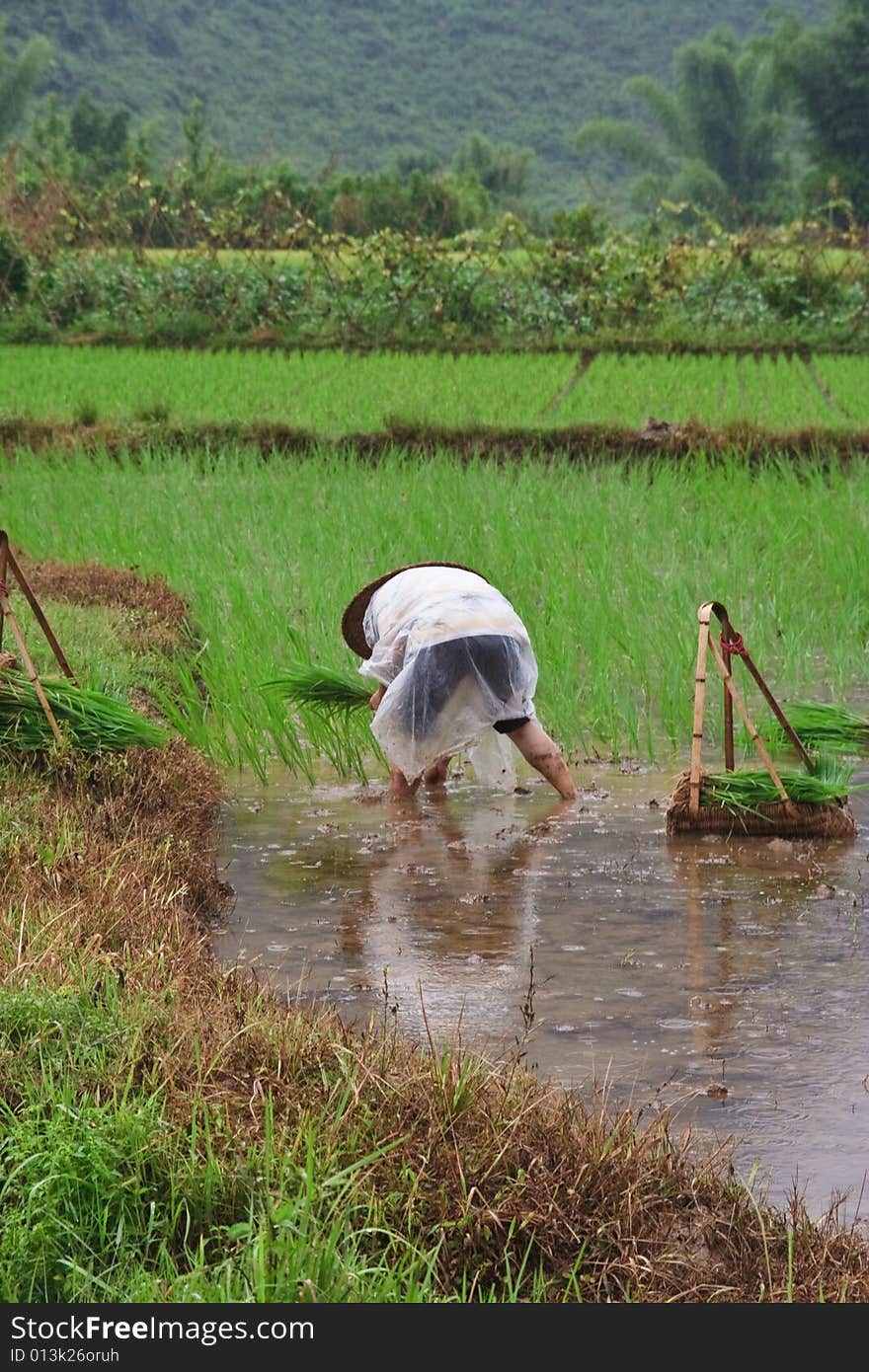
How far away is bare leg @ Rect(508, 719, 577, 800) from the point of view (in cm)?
480

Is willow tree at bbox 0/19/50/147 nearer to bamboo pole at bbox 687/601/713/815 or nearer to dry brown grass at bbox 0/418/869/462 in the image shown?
dry brown grass at bbox 0/418/869/462

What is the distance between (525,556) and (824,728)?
215cm

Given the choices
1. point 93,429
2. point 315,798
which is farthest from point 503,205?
point 315,798

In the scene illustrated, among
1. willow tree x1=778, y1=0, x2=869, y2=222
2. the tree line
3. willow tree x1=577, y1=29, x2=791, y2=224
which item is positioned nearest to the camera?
the tree line

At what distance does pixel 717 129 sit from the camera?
50.9 metres

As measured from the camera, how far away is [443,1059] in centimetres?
267

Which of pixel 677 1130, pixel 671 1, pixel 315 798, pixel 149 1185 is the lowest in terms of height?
pixel 315 798

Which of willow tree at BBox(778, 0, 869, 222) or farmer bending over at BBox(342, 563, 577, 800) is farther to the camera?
willow tree at BBox(778, 0, 869, 222)

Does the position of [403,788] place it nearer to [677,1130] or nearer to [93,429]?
[677,1130]

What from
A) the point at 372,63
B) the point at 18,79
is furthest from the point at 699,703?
the point at 372,63

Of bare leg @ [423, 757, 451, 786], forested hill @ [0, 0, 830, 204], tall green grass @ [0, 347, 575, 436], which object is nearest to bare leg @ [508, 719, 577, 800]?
bare leg @ [423, 757, 451, 786]

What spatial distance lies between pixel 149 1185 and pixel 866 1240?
3.25ft

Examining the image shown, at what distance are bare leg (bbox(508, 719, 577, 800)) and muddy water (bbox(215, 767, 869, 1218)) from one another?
3.1 inches

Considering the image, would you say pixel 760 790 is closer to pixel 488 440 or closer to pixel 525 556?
pixel 525 556
